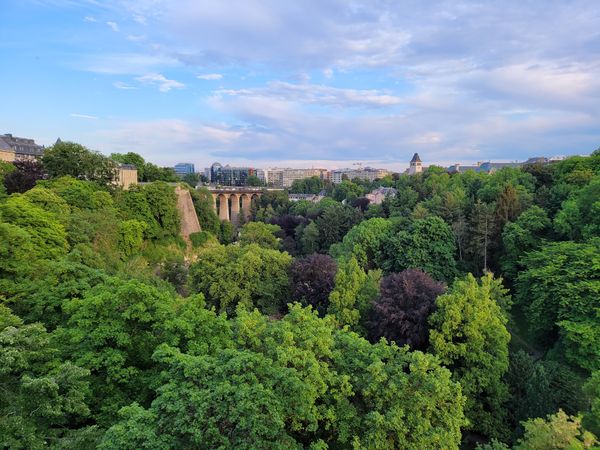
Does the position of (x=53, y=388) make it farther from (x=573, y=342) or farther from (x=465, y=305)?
(x=573, y=342)

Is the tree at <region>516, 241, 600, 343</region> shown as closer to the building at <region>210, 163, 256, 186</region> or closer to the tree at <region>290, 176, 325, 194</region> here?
the tree at <region>290, 176, 325, 194</region>

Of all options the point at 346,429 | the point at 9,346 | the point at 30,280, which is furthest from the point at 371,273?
the point at 9,346

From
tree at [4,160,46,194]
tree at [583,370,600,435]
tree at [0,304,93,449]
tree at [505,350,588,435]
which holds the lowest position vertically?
tree at [505,350,588,435]

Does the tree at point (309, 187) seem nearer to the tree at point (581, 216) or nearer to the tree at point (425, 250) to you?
the tree at point (425, 250)

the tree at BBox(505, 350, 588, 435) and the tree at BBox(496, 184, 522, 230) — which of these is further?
the tree at BBox(496, 184, 522, 230)

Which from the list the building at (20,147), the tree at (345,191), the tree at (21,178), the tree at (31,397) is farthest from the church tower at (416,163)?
the tree at (31,397)

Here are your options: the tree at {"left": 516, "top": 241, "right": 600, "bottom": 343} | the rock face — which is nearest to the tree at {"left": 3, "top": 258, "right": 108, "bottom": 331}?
the tree at {"left": 516, "top": 241, "right": 600, "bottom": 343}
